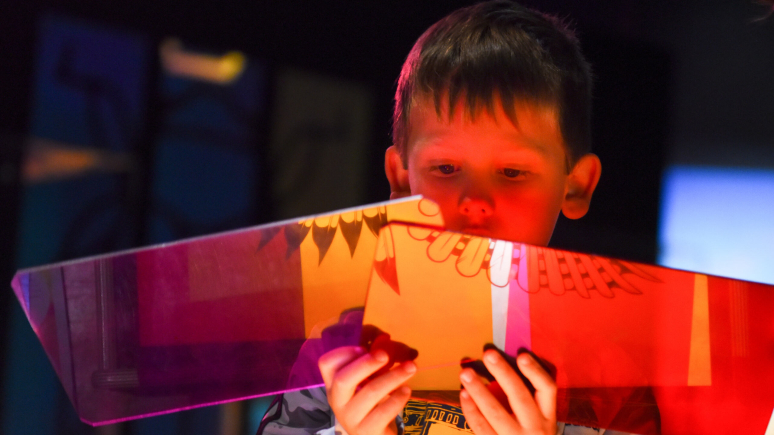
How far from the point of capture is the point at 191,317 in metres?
0.43

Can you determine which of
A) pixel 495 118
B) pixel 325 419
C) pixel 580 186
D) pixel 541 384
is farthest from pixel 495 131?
pixel 325 419

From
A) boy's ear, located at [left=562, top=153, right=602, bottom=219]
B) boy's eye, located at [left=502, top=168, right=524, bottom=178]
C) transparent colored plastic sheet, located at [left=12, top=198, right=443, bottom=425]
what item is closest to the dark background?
boy's ear, located at [left=562, top=153, right=602, bottom=219]

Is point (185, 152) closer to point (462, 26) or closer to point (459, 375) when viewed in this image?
point (462, 26)

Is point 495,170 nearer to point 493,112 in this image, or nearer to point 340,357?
point 493,112

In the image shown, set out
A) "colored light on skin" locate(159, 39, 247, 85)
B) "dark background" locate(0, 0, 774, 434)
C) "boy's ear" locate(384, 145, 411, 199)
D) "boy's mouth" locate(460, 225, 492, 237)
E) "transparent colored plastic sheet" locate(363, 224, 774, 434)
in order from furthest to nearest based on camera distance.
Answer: "colored light on skin" locate(159, 39, 247, 85) < "dark background" locate(0, 0, 774, 434) < "boy's ear" locate(384, 145, 411, 199) < "boy's mouth" locate(460, 225, 492, 237) < "transparent colored plastic sheet" locate(363, 224, 774, 434)

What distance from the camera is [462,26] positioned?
0.61 metres

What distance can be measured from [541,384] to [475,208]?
18 cm

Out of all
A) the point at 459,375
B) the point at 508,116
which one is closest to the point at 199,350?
the point at 459,375

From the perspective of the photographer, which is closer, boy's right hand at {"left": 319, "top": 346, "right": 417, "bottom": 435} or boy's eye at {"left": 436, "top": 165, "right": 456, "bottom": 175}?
boy's right hand at {"left": 319, "top": 346, "right": 417, "bottom": 435}

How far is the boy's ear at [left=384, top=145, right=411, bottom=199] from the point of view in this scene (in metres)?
0.65

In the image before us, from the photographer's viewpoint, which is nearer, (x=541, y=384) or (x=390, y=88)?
(x=541, y=384)

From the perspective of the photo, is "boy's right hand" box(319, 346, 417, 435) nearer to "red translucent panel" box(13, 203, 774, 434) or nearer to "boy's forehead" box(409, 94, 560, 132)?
"red translucent panel" box(13, 203, 774, 434)

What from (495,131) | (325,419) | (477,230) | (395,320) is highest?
(495,131)

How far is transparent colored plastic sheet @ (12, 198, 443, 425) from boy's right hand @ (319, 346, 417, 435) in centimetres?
1
